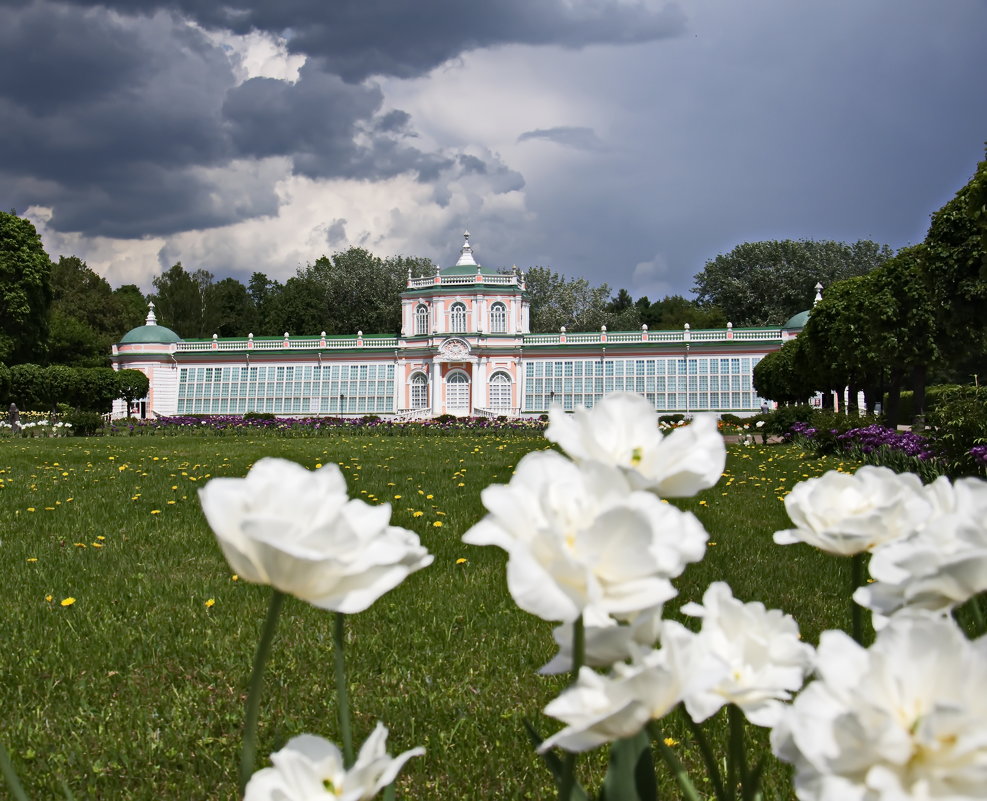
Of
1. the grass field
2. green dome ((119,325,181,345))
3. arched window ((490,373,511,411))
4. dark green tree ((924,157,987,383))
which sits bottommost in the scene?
the grass field

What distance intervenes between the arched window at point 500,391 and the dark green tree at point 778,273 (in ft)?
60.5

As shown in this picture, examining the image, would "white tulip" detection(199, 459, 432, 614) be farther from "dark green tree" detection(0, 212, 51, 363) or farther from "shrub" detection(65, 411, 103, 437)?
"dark green tree" detection(0, 212, 51, 363)

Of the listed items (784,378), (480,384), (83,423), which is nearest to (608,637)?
(83,423)

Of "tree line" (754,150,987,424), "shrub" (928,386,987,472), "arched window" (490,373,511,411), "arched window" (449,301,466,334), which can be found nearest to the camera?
"shrub" (928,386,987,472)

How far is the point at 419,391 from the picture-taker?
41.2m

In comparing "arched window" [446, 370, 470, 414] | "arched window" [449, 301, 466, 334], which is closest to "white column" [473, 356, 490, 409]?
"arched window" [446, 370, 470, 414]

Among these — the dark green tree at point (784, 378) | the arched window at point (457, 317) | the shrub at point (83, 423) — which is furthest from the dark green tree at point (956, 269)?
the arched window at point (457, 317)

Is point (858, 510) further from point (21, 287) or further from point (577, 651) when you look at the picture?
point (21, 287)

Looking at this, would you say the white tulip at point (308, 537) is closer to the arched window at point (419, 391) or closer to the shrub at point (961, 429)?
the shrub at point (961, 429)

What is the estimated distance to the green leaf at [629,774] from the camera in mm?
1170

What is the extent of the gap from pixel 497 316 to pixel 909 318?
78.6 ft

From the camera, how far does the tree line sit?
649 inches

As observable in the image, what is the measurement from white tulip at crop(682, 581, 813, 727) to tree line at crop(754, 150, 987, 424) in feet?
46.2

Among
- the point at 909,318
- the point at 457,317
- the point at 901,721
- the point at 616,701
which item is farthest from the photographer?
the point at 457,317
